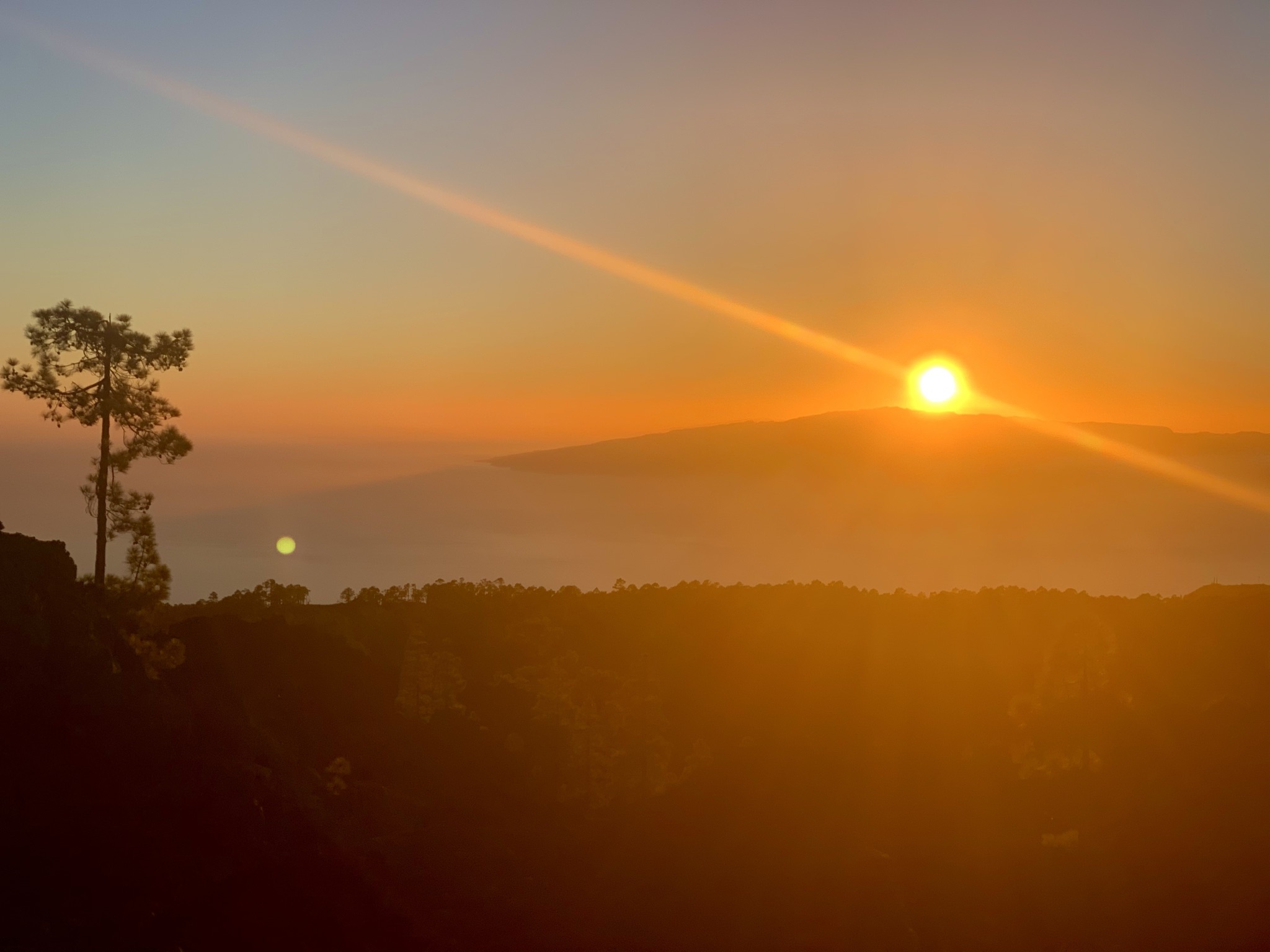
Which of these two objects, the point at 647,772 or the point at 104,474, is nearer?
the point at 104,474

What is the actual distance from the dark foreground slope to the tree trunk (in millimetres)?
2129

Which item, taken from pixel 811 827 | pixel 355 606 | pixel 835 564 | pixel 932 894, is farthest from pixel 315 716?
pixel 835 564

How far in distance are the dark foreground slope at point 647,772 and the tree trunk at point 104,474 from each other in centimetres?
213

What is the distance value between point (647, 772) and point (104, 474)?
20.2 metres

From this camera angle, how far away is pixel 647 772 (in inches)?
1378

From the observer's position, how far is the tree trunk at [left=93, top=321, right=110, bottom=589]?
23594mm

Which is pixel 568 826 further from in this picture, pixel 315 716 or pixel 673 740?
pixel 315 716

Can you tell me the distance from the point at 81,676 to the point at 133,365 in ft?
24.6

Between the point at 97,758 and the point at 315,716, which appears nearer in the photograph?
the point at 97,758

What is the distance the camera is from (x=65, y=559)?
2200cm

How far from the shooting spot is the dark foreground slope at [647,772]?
68.7ft

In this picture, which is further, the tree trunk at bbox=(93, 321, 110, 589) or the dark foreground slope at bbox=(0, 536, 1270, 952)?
the tree trunk at bbox=(93, 321, 110, 589)

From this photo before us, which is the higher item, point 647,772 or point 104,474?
point 104,474

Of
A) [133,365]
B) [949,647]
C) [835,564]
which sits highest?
[835,564]
